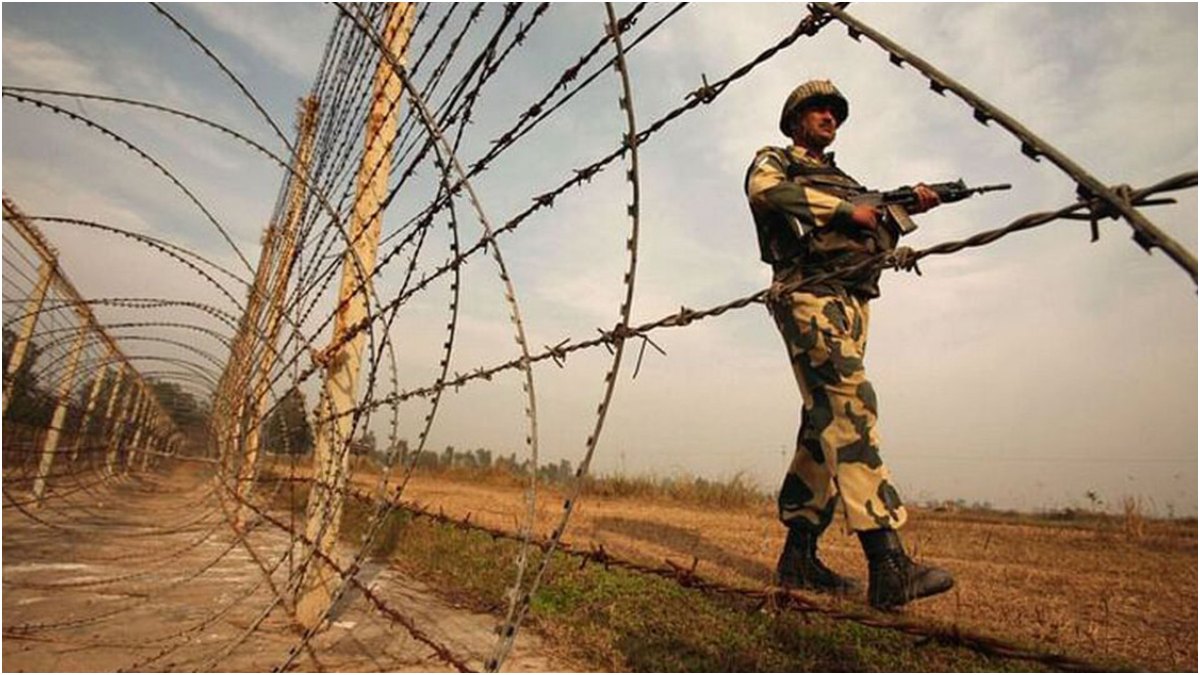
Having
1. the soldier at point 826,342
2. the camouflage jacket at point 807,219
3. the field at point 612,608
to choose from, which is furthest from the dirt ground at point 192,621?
the camouflage jacket at point 807,219

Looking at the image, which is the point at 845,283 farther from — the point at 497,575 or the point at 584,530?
the point at 584,530

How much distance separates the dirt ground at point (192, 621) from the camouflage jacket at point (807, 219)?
1.51m

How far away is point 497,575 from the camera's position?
135 inches

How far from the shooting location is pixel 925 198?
173cm

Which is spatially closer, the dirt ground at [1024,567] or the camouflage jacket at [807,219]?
the camouflage jacket at [807,219]

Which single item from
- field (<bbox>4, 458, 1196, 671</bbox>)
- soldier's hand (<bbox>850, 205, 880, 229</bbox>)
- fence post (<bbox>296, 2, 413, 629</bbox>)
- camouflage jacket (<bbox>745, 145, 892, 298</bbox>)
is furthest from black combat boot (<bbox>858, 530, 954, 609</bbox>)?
fence post (<bbox>296, 2, 413, 629</bbox>)

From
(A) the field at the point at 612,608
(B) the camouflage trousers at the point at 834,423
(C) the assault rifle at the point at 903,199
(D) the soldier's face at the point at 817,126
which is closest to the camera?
(C) the assault rifle at the point at 903,199

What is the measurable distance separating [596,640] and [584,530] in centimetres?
268

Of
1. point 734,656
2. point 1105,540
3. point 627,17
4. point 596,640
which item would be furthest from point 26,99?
point 1105,540

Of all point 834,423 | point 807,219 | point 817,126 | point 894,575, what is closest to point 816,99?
point 817,126

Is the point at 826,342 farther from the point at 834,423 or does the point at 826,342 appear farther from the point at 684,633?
the point at 684,633

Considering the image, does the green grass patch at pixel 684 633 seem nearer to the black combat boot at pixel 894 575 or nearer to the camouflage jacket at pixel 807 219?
the black combat boot at pixel 894 575

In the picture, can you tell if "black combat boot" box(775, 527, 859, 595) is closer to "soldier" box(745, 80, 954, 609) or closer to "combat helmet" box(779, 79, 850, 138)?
"soldier" box(745, 80, 954, 609)

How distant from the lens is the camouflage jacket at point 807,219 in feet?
6.61
